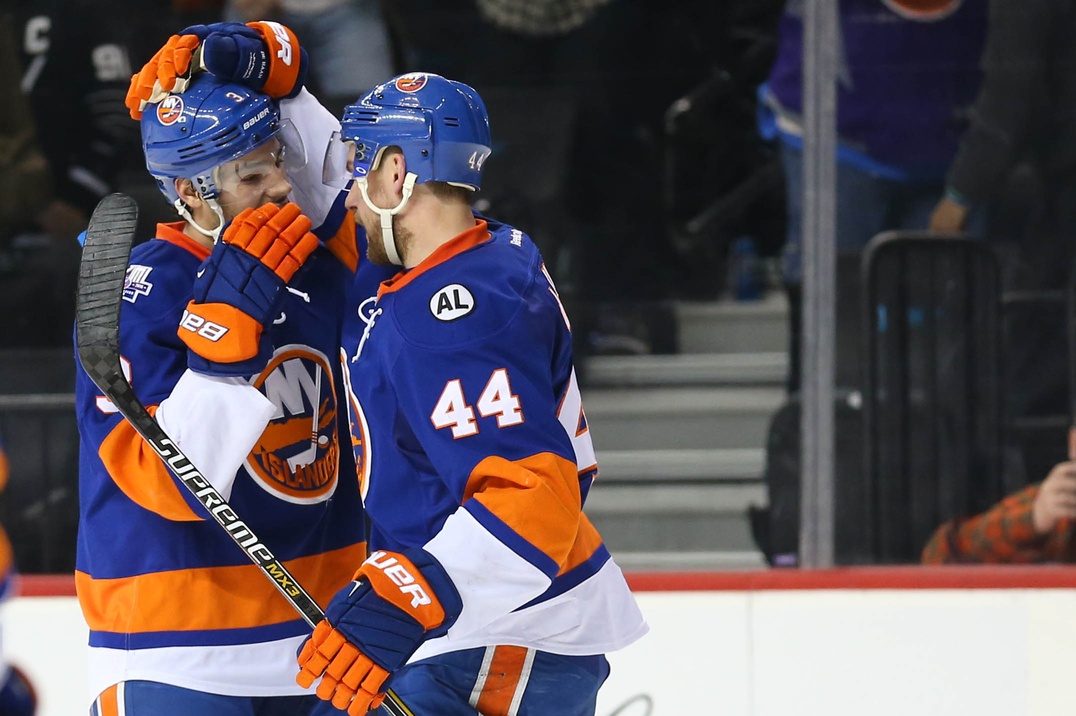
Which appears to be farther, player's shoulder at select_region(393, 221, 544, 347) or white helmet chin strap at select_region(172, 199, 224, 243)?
white helmet chin strap at select_region(172, 199, 224, 243)

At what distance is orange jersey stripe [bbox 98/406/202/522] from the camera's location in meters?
1.57

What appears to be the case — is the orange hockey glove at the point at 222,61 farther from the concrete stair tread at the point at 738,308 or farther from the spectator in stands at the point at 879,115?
the concrete stair tread at the point at 738,308

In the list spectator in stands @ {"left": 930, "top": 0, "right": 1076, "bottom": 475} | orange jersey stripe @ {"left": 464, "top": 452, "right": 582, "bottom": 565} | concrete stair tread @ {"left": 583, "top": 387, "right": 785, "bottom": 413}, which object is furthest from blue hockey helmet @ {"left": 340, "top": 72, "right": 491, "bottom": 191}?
spectator in stands @ {"left": 930, "top": 0, "right": 1076, "bottom": 475}

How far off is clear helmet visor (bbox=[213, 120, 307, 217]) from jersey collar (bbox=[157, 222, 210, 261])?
52mm

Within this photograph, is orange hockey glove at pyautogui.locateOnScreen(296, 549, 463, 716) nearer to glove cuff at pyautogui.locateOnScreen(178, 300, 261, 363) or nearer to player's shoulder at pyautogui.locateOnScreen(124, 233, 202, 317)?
glove cuff at pyautogui.locateOnScreen(178, 300, 261, 363)

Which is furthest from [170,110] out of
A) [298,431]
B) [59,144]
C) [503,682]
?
[59,144]

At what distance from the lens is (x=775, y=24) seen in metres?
2.86

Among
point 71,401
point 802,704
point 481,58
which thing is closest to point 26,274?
point 71,401

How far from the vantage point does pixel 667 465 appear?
2.93m

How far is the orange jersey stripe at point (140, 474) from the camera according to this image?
1573 mm

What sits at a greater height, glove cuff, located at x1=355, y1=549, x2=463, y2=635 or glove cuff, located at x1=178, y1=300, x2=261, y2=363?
glove cuff, located at x1=178, y1=300, x2=261, y2=363

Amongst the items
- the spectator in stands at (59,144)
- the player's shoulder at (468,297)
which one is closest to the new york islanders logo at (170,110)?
the player's shoulder at (468,297)

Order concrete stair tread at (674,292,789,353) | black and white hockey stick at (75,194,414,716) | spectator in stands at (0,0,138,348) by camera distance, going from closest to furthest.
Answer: black and white hockey stick at (75,194,414,716), concrete stair tread at (674,292,789,353), spectator in stands at (0,0,138,348)

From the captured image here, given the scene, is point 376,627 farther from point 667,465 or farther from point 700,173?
point 700,173
